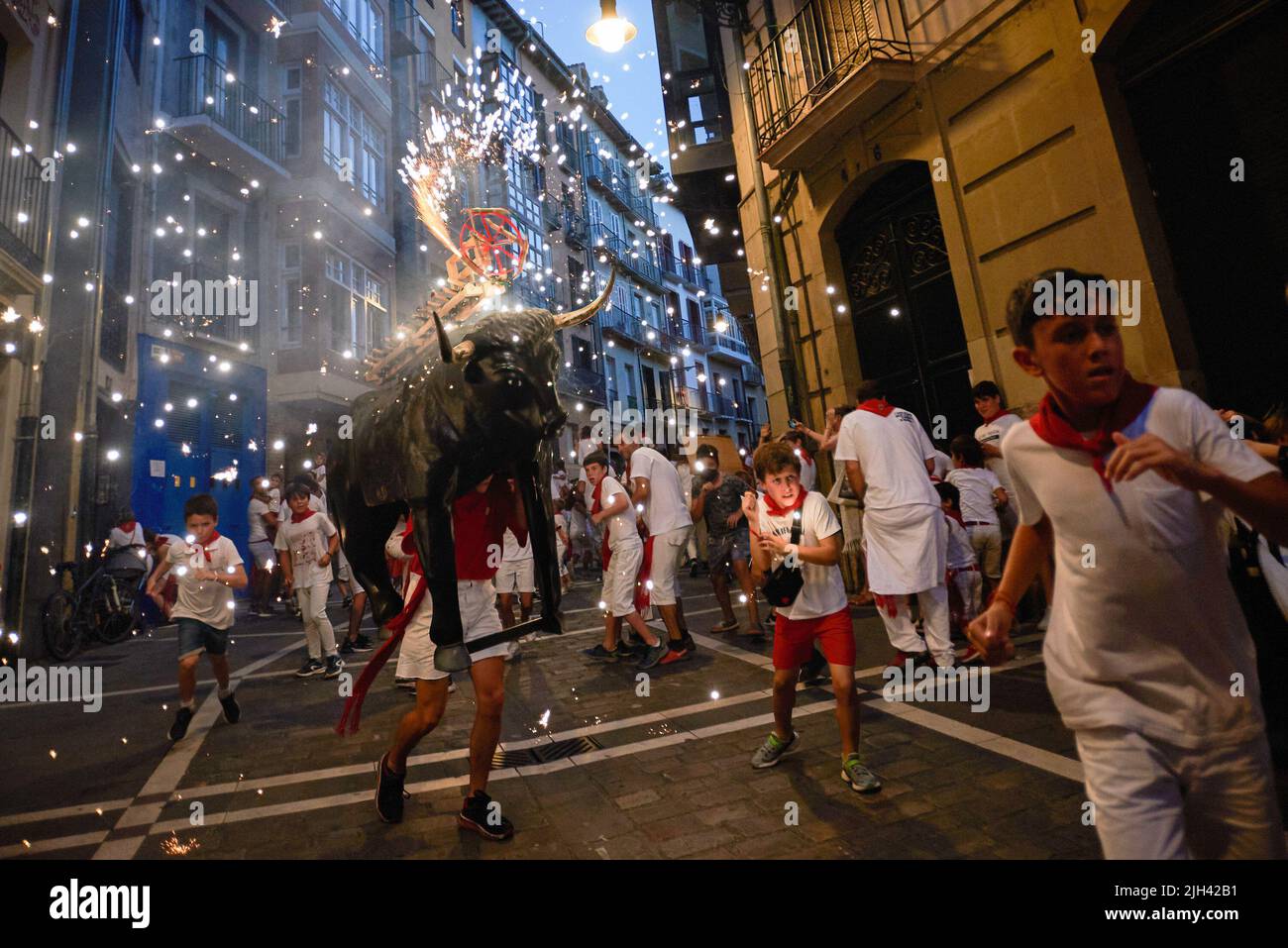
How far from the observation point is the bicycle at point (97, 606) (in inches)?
322

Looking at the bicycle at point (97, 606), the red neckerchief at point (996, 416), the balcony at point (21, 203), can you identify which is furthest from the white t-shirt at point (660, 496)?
the balcony at point (21, 203)

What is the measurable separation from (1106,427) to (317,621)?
265 inches

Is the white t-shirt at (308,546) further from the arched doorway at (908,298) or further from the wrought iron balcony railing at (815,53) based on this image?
the wrought iron balcony railing at (815,53)

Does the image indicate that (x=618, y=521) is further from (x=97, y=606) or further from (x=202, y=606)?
(x=97, y=606)

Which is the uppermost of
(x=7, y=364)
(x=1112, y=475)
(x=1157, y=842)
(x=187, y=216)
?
(x=187, y=216)

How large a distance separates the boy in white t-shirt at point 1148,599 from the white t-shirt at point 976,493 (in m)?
4.48

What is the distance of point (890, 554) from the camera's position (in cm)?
468

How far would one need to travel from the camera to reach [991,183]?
21.9 feet

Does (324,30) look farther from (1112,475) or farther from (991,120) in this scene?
(1112,475)

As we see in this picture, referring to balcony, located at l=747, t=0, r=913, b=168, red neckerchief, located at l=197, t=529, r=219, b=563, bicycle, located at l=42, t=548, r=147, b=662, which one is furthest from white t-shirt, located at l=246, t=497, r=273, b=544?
balcony, located at l=747, t=0, r=913, b=168

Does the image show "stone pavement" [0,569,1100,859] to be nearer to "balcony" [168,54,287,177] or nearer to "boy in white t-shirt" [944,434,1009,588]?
"boy in white t-shirt" [944,434,1009,588]

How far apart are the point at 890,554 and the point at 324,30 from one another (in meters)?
20.1
